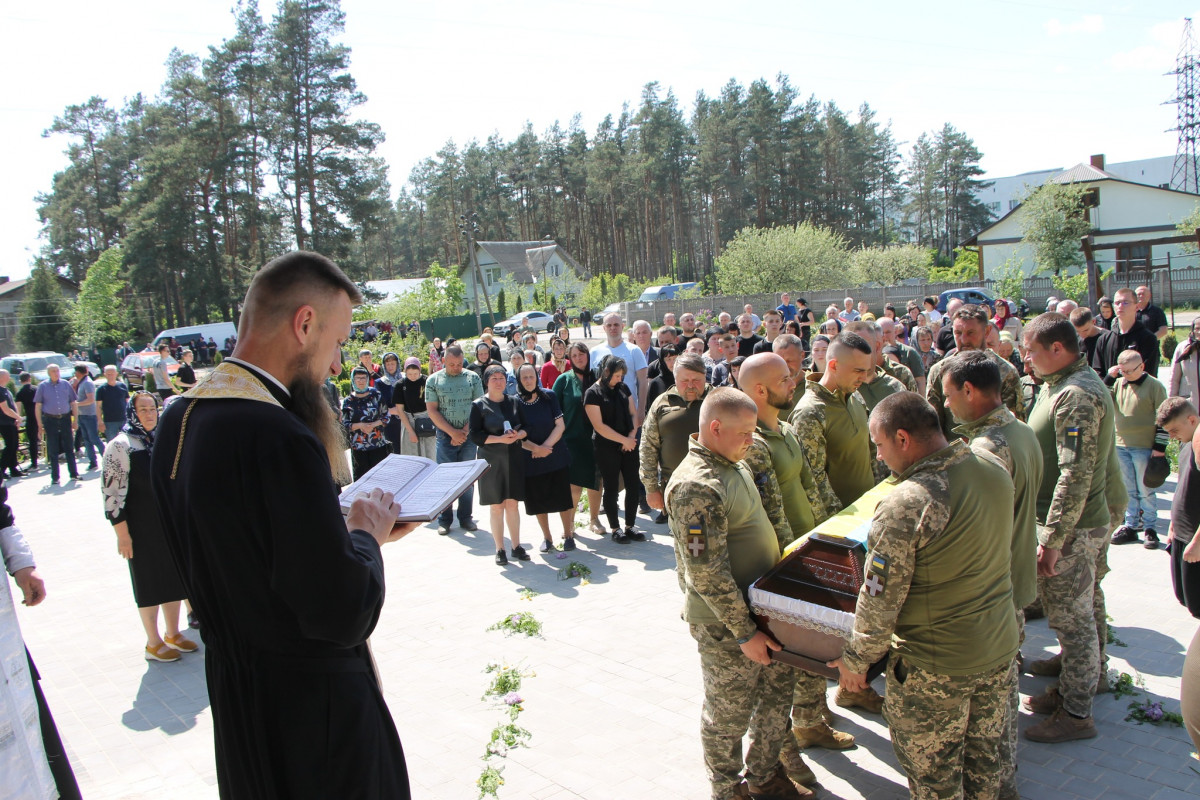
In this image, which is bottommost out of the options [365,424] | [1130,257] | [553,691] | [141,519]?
[553,691]

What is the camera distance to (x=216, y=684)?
6.12 feet

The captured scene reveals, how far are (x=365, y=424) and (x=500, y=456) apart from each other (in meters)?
2.16

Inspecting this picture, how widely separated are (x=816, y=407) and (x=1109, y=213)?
53.1 metres

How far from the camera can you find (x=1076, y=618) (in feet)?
13.5

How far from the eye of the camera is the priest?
1.71m

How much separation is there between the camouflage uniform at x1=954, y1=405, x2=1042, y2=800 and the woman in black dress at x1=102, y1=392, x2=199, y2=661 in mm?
5589

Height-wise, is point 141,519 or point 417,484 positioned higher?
point 417,484

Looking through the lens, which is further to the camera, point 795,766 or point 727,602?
point 795,766

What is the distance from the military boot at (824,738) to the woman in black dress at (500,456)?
4.29 metres

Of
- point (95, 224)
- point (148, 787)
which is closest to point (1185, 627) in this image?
point (148, 787)

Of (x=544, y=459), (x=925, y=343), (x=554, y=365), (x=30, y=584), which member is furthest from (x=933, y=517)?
(x=925, y=343)

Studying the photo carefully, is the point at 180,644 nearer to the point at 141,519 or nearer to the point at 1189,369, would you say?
the point at 141,519

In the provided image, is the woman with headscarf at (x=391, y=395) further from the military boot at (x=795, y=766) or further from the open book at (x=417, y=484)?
the open book at (x=417, y=484)

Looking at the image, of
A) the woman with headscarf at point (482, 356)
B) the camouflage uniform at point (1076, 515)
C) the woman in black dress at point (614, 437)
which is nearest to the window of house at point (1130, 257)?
the woman with headscarf at point (482, 356)
